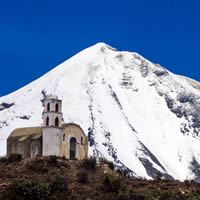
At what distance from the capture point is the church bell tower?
254ft

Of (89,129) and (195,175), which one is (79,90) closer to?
(89,129)

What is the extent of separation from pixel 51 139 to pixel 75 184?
138 ft

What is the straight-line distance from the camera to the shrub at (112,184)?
34312 millimetres

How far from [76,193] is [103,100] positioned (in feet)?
512

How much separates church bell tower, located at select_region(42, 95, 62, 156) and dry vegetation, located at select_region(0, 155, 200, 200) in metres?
36.0

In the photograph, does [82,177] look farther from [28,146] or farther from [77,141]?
[77,141]

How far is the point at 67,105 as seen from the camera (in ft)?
601

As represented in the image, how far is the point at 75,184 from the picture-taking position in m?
35.8

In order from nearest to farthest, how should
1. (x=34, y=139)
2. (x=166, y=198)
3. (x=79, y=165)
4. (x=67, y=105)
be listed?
(x=166, y=198) < (x=79, y=165) < (x=34, y=139) < (x=67, y=105)

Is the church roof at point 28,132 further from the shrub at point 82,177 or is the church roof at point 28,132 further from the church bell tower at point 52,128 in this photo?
the shrub at point 82,177

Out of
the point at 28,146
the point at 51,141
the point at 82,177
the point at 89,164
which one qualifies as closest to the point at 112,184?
the point at 82,177

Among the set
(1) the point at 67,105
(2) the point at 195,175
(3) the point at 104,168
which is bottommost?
(3) the point at 104,168

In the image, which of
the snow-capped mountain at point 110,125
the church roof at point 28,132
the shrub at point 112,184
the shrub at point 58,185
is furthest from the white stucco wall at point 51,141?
the snow-capped mountain at point 110,125

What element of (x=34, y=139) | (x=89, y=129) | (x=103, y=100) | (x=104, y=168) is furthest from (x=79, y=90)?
(x=104, y=168)
